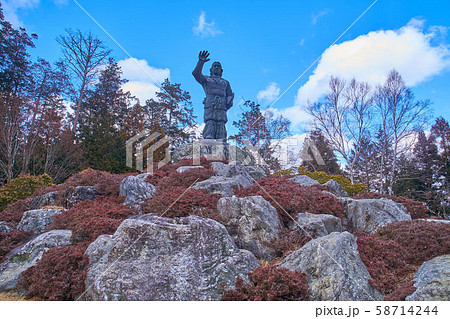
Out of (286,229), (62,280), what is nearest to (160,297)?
(62,280)

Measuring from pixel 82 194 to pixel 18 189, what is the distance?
4206 millimetres

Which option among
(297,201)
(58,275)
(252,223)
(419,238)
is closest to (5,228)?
(58,275)

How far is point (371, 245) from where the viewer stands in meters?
5.95

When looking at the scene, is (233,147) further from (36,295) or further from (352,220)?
(36,295)

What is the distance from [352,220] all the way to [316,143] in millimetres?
23914

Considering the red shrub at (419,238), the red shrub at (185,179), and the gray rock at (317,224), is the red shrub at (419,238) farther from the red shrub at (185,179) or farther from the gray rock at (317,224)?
the red shrub at (185,179)

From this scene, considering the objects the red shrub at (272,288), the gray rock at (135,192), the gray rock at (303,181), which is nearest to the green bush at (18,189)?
the gray rock at (135,192)

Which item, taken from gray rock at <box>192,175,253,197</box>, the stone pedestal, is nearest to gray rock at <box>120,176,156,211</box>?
gray rock at <box>192,175,253,197</box>

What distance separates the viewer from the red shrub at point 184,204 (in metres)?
7.03

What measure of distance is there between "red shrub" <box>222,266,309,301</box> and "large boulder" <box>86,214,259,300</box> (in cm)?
17

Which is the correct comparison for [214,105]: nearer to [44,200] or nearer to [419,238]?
[44,200]

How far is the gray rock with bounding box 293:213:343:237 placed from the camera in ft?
21.8

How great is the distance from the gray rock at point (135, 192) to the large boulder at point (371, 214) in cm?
558

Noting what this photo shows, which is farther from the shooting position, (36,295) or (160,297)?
(36,295)
